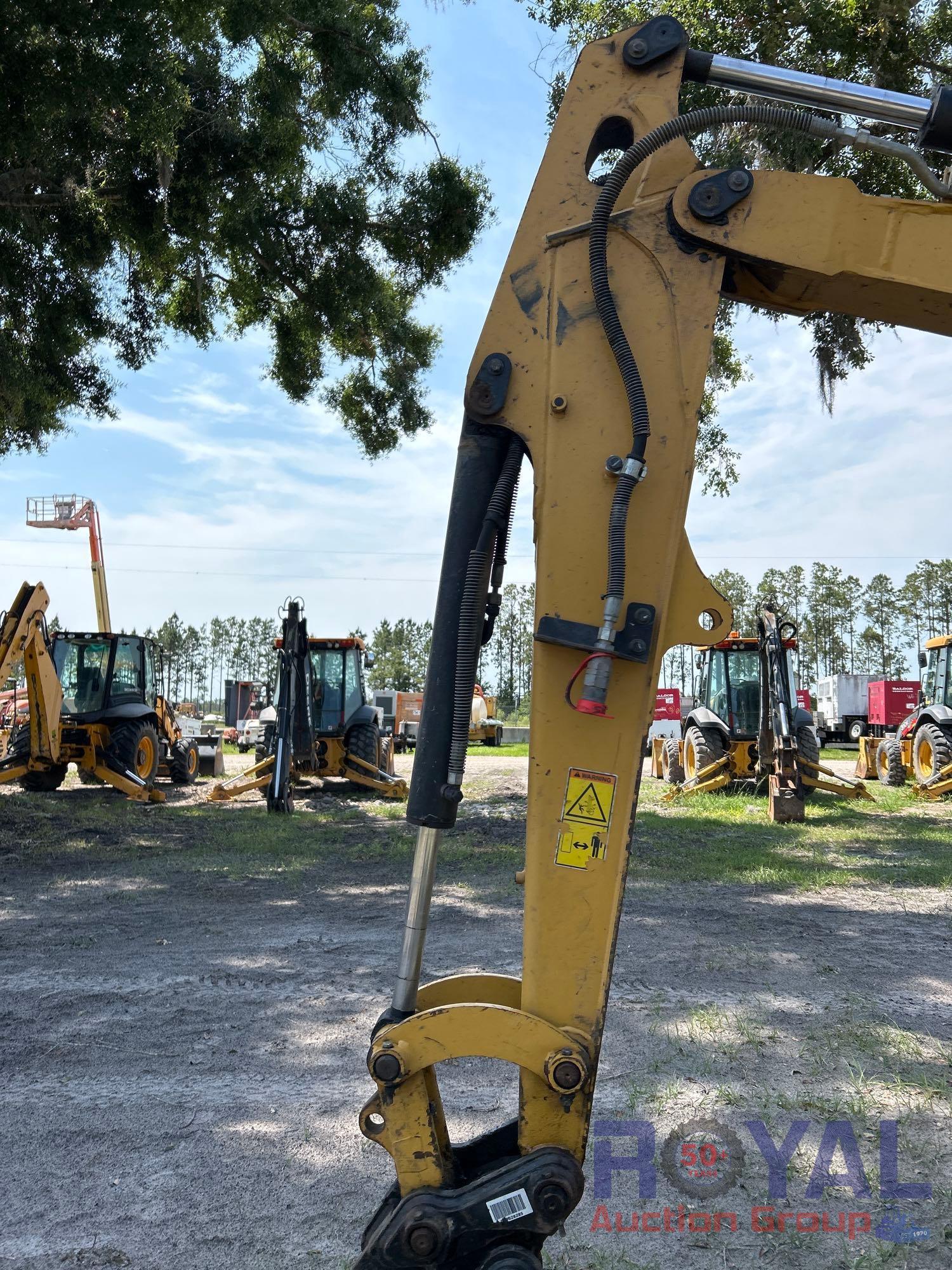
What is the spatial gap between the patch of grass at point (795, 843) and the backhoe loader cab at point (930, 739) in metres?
0.55

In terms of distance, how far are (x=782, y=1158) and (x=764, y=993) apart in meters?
1.75

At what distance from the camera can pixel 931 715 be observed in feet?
49.2

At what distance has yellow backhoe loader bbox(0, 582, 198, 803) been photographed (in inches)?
500

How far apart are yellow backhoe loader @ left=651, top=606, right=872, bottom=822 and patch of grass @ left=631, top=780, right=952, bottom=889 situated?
289 mm

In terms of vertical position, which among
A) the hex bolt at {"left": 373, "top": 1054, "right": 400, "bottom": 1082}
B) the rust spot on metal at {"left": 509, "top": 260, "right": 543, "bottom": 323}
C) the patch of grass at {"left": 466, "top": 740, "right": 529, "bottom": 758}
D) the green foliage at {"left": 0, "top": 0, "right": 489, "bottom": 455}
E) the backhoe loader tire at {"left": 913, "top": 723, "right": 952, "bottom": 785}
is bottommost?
the patch of grass at {"left": 466, "top": 740, "right": 529, "bottom": 758}

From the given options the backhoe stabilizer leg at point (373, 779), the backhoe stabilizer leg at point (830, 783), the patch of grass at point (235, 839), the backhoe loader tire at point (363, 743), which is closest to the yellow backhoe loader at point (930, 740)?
the backhoe stabilizer leg at point (830, 783)

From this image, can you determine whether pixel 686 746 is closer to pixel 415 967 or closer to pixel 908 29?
pixel 908 29

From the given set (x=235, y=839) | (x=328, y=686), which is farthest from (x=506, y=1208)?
(x=328, y=686)

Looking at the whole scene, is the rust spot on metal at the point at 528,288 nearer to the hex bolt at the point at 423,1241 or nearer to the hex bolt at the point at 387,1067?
the hex bolt at the point at 387,1067

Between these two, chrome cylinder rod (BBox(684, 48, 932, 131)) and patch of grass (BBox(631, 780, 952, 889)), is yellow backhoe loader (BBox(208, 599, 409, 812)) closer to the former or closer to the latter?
patch of grass (BBox(631, 780, 952, 889))

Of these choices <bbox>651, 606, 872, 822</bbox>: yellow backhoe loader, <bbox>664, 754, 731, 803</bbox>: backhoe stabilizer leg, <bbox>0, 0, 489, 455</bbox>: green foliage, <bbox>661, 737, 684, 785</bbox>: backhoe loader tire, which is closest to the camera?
<bbox>0, 0, 489, 455</bbox>: green foliage

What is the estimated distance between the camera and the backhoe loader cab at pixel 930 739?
14477 millimetres

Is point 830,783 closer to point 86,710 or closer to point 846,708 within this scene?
point 86,710

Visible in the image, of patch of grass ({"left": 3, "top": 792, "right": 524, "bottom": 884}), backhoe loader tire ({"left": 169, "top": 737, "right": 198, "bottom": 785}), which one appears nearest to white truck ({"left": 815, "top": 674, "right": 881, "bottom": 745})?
backhoe loader tire ({"left": 169, "top": 737, "right": 198, "bottom": 785})
